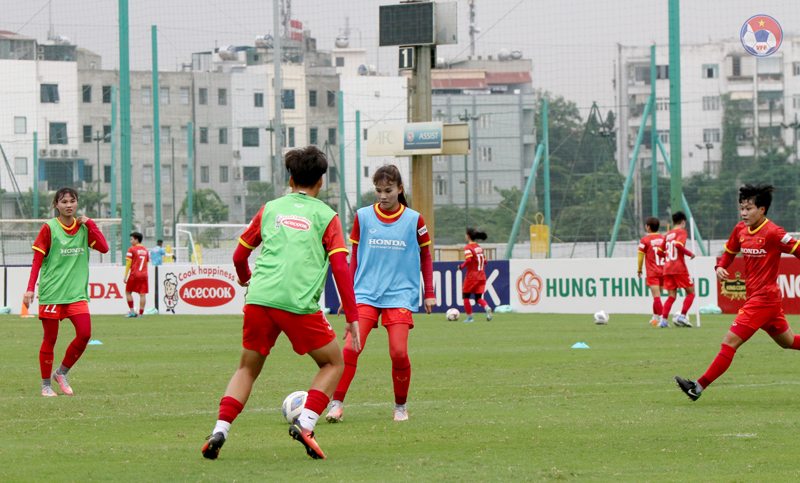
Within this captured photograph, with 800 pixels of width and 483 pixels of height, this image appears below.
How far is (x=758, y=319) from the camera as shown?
27.8 feet

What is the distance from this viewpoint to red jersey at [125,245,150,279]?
23016mm

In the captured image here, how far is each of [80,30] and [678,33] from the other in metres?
20.0

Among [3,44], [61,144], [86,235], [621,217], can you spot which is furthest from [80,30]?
[86,235]

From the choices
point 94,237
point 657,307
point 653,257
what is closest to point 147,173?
point 653,257

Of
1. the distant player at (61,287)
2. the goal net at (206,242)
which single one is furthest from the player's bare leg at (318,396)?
the goal net at (206,242)

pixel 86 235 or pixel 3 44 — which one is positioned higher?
pixel 3 44

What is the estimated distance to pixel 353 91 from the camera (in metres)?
60.1

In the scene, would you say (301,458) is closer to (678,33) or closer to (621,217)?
(678,33)

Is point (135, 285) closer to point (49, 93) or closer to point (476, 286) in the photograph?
point (476, 286)

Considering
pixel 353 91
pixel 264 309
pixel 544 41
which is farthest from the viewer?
pixel 353 91

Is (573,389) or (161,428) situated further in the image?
(573,389)

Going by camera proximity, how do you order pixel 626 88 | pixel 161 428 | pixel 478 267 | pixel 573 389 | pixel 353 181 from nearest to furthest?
pixel 161 428 → pixel 573 389 → pixel 478 267 → pixel 353 181 → pixel 626 88

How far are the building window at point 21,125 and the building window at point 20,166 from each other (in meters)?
1.31

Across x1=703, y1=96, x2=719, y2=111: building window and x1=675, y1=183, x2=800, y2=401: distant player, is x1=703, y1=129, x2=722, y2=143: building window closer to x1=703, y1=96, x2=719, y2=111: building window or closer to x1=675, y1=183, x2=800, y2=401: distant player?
x1=703, y1=96, x2=719, y2=111: building window
